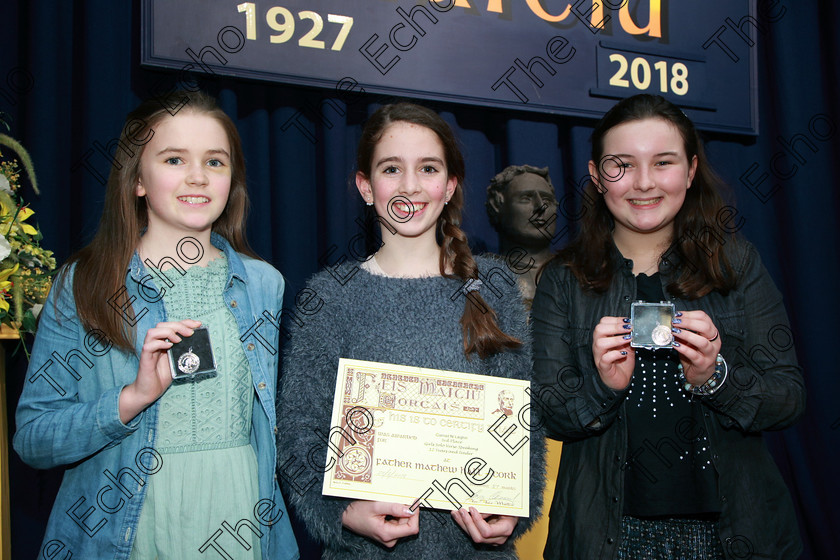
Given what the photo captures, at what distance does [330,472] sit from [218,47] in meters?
1.79

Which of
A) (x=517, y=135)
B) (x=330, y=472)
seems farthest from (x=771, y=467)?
(x=517, y=135)

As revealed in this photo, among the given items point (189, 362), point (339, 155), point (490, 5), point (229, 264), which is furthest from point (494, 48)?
point (189, 362)

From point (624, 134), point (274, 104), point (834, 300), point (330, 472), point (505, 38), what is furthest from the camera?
point (834, 300)

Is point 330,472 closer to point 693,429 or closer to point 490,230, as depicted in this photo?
point 693,429

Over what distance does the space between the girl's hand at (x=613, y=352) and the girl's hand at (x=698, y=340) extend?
0.11 m

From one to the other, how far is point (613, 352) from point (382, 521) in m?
0.61

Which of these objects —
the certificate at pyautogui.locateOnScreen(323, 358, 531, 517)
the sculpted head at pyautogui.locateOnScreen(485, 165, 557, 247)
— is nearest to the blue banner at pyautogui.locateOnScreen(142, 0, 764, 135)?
the sculpted head at pyautogui.locateOnScreen(485, 165, 557, 247)

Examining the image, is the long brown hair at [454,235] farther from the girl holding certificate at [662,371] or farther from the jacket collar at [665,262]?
the jacket collar at [665,262]

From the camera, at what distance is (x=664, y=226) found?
5.81 feet

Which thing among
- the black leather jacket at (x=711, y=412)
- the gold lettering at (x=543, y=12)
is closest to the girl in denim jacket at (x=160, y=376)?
the black leather jacket at (x=711, y=412)

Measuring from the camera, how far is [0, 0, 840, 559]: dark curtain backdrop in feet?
8.14


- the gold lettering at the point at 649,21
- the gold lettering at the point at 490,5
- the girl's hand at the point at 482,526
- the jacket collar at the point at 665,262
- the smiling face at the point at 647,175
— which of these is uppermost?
the gold lettering at the point at 649,21

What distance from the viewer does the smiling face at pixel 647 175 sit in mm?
1697

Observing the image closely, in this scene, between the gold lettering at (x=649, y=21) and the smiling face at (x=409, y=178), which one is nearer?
the smiling face at (x=409, y=178)
